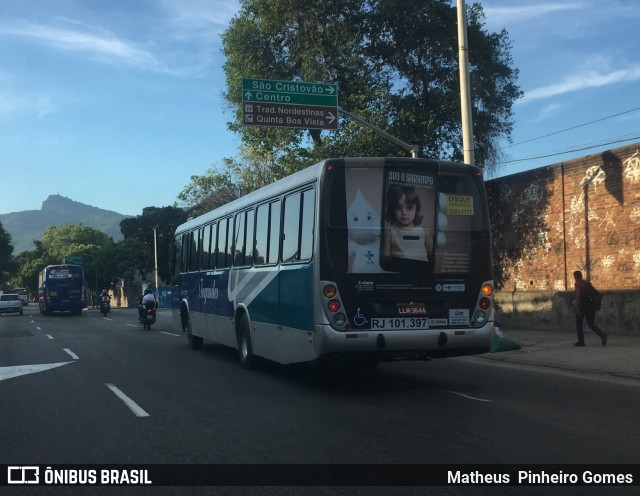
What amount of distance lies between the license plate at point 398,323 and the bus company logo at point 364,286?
0.43 metres

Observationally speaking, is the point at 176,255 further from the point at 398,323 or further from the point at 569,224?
the point at 398,323

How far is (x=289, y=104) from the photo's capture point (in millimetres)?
18516

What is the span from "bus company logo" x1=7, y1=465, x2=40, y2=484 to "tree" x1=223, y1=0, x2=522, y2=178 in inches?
748

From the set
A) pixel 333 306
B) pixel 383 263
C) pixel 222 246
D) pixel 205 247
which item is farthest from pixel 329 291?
pixel 205 247

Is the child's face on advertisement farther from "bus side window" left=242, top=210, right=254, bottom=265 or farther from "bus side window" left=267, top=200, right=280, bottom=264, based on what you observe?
"bus side window" left=242, top=210, right=254, bottom=265

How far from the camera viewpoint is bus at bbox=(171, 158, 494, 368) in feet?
30.2

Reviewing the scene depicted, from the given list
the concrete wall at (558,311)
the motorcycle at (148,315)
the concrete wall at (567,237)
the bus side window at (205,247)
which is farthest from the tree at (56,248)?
the bus side window at (205,247)

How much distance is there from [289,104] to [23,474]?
1403 centimetres

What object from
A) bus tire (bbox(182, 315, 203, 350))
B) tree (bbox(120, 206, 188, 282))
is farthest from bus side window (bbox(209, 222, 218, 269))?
tree (bbox(120, 206, 188, 282))

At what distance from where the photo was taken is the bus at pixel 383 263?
30.2 ft

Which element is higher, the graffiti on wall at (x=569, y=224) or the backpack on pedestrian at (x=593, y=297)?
the graffiti on wall at (x=569, y=224)

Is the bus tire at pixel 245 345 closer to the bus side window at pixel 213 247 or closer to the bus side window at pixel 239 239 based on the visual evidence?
the bus side window at pixel 239 239

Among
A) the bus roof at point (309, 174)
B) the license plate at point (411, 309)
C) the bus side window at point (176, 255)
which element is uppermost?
the bus roof at point (309, 174)

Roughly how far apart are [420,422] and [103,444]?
3.43 metres
